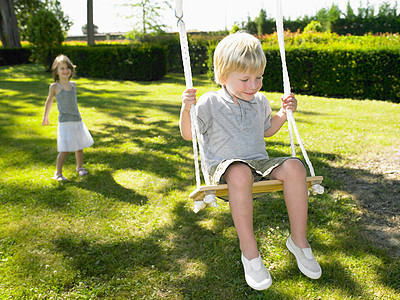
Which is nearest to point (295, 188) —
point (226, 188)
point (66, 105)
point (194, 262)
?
point (226, 188)

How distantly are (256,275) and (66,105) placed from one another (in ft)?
11.1

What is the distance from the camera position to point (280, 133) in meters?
6.26

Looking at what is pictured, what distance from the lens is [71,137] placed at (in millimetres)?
4547

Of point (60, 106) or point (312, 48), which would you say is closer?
point (60, 106)

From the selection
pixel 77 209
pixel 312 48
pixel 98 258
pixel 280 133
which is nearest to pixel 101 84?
pixel 312 48

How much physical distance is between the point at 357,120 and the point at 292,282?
5.45 m

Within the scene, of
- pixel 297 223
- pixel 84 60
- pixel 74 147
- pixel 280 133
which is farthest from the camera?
pixel 84 60

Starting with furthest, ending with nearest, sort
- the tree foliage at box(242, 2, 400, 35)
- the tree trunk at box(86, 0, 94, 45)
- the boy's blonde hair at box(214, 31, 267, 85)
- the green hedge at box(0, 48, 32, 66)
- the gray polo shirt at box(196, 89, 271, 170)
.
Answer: the tree foliage at box(242, 2, 400, 35) < the green hedge at box(0, 48, 32, 66) < the tree trunk at box(86, 0, 94, 45) < the gray polo shirt at box(196, 89, 271, 170) < the boy's blonde hair at box(214, 31, 267, 85)

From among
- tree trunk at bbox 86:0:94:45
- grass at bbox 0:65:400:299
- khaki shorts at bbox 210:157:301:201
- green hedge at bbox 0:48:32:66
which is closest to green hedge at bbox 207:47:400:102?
grass at bbox 0:65:400:299

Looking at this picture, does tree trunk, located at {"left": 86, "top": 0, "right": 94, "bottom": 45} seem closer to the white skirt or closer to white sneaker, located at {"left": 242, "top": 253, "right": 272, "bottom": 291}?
the white skirt

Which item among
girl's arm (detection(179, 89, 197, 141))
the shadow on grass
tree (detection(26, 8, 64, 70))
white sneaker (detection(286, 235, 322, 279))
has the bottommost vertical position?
the shadow on grass

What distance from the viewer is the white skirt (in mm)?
4508

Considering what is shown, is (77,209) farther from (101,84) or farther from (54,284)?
(101,84)

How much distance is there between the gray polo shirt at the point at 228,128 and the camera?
263 centimetres
